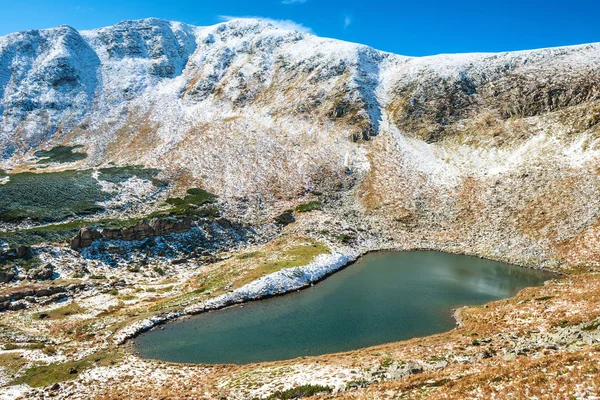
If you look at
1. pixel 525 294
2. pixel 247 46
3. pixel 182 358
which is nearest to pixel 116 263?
pixel 182 358

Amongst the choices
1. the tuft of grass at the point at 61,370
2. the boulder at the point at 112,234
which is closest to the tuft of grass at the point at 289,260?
the tuft of grass at the point at 61,370

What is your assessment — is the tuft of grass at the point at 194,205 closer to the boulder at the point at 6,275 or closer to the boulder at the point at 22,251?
the boulder at the point at 22,251

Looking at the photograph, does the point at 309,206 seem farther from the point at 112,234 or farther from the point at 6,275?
the point at 6,275

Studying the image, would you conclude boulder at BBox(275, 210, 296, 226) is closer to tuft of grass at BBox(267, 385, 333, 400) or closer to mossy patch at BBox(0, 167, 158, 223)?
mossy patch at BBox(0, 167, 158, 223)

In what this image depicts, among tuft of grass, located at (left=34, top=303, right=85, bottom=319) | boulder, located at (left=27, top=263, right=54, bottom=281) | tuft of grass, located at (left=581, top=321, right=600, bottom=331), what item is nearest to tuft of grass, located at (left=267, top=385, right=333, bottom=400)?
tuft of grass, located at (left=581, top=321, right=600, bottom=331)

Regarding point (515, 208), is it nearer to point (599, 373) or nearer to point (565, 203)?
point (565, 203)

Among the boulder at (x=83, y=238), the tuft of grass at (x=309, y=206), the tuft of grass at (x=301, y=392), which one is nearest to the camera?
the tuft of grass at (x=301, y=392)

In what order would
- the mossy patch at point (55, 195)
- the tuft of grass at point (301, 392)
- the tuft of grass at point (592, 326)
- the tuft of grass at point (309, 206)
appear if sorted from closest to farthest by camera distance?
the tuft of grass at point (301, 392) < the tuft of grass at point (592, 326) < the mossy patch at point (55, 195) < the tuft of grass at point (309, 206)
